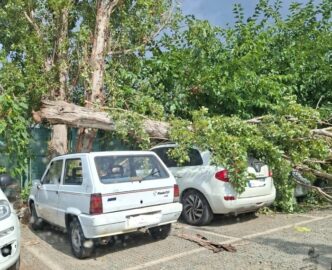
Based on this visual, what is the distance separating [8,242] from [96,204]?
1399 millimetres

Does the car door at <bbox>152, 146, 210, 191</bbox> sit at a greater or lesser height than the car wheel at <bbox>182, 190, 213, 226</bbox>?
greater

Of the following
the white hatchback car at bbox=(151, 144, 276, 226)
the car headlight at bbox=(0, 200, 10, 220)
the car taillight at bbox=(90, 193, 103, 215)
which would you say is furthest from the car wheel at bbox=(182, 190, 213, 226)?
the car headlight at bbox=(0, 200, 10, 220)

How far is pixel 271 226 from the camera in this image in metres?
8.05

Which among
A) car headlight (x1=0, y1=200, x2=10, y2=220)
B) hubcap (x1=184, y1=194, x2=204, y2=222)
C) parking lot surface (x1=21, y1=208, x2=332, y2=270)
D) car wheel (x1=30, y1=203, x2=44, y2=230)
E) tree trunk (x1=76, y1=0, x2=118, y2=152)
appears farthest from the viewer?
tree trunk (x1=76, y1=0, x2=118, y2=152)

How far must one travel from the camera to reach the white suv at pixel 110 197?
19.8ft

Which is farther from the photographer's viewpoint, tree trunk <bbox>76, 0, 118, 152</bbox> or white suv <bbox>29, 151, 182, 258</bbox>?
tree trunk <bbox>76, 0, 118, 152</bbox>

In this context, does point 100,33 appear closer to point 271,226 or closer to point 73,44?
point 73,44

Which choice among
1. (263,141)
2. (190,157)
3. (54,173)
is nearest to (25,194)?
(54,173)

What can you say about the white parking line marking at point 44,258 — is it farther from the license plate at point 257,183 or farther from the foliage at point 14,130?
the license plate at point 257,183

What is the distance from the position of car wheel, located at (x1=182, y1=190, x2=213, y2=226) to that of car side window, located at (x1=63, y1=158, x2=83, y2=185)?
2.51 m

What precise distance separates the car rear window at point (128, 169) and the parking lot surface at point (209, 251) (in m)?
1.14

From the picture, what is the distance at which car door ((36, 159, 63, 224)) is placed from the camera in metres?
7.24

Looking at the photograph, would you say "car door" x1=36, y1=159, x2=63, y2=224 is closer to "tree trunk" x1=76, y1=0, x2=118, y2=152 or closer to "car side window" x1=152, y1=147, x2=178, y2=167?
"car side window" x1=152, y1=147, x2=178, y2=167

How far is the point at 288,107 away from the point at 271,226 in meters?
2.74
